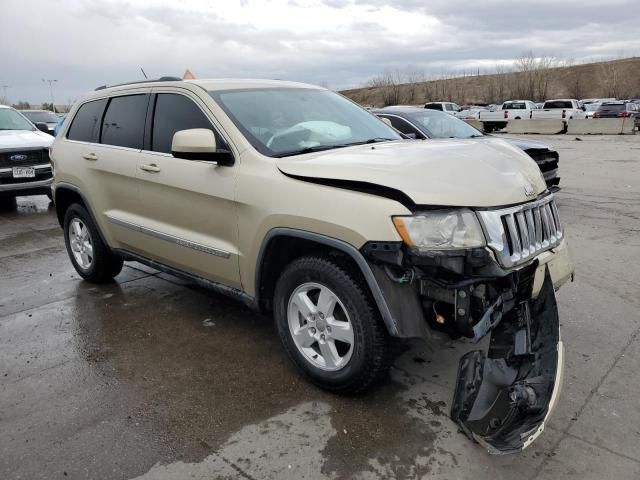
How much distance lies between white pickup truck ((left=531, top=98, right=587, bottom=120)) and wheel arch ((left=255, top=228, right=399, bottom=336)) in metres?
32.5

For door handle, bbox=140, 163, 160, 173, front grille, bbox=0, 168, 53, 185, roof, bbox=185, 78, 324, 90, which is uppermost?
roof, bbox=185, 78, 324, 90

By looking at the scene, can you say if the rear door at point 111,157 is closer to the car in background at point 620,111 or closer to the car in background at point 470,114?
the car in background at point 620,111

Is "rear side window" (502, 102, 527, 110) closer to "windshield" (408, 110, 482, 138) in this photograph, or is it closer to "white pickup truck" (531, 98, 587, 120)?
"white pickup truck" (531, 98, 587, 120)

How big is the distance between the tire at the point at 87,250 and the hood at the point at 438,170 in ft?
8.51

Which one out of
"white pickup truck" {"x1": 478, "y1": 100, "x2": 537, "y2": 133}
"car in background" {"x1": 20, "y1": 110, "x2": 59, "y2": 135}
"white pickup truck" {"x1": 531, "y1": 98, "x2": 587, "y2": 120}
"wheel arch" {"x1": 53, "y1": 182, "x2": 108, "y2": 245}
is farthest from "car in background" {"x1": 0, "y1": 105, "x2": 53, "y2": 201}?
"white pickup truck" {"x1": 531, "y1": 98, "x2": 587, "y2": 120}

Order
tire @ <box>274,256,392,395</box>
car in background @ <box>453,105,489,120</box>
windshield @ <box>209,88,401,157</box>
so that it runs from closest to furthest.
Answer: tire @ <box>274,256,392,395</box> → windshield @ <box>209,88,401,157</box> → car in background @ <box>453,105,489,120</box>

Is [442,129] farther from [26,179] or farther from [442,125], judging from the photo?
[26,179]

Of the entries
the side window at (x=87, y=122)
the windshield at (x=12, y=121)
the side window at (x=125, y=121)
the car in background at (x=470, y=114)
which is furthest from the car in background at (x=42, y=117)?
the car in background at (x=470, y=114)

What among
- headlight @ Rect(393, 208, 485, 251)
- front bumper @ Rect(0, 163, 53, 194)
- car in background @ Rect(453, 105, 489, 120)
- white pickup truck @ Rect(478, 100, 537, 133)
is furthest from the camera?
car in background @ Rect(453, 105, 489, 120)

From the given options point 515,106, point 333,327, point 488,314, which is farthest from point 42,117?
point 515,106

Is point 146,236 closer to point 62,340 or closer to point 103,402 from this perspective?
point 62,340

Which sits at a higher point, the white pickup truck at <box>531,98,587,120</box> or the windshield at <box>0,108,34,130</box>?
the windshield at <box>0,108,34,130</box>

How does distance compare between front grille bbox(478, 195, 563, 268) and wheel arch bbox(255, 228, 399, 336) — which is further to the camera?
wheel arch bbox(255, 228, 399, 336)

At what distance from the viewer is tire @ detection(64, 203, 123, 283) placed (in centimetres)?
A: 510
